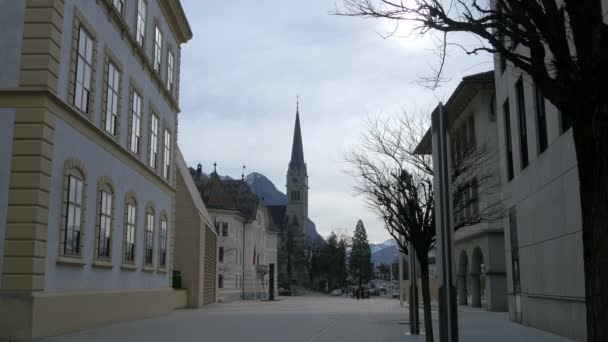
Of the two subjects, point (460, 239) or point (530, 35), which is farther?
point (460, 239)

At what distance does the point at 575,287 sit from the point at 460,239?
26.0 metres

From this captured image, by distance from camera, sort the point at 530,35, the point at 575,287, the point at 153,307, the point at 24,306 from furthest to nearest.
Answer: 1. the point at 153,307
2. the point at 575,287
3. the point at 24,306
4. the point at 530,35

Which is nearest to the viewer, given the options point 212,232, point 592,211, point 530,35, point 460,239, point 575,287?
point 592,211

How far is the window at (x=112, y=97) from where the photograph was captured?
21000 mm

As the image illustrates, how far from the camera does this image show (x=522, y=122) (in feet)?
75.5

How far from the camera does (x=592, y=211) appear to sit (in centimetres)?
687

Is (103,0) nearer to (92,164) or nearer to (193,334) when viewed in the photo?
(92,164)

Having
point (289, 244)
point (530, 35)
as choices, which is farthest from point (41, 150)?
point (289, 244)

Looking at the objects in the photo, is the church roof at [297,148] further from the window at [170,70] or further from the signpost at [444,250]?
the signpost at [444,250]

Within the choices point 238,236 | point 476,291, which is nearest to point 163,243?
point 476,291

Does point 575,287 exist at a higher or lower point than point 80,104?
lower

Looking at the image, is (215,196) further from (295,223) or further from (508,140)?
(295,223)

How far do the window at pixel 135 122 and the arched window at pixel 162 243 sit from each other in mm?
5138

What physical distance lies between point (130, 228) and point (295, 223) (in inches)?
4395
